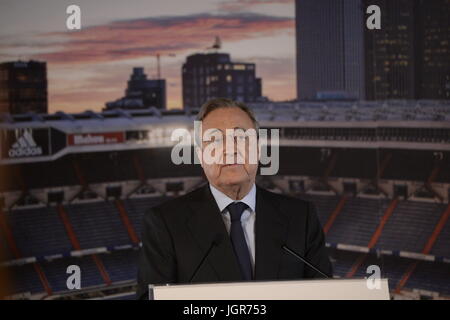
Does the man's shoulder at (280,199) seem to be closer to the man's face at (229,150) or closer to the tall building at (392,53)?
the man's face at (229,150)

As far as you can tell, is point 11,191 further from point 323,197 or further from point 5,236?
point 323,197

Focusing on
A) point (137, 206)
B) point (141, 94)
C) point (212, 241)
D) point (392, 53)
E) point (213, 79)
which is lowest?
point (137, 206)

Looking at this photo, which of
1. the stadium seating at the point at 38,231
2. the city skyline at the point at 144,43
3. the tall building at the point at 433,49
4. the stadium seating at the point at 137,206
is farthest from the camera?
the stadium seating at the point at 137,206

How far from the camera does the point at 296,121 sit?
19.4 feet

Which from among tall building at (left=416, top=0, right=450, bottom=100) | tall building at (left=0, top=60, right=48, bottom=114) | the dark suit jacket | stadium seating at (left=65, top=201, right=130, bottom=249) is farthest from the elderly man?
stadium seating at (left=65, top=201, right=130, bottom=249)

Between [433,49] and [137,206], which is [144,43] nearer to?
[137,206]

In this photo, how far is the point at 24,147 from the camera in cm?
541

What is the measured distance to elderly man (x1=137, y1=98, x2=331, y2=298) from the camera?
5.32ft

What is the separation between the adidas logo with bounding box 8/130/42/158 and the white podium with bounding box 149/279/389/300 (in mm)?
4514

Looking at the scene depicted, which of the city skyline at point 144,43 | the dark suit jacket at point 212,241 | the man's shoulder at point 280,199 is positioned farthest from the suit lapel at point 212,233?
the city skyline at point 144,43

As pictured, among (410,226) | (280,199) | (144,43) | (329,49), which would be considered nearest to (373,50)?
(329,49)

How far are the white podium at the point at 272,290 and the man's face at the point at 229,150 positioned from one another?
20.3 inches

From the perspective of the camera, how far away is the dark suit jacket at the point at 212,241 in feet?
5.29

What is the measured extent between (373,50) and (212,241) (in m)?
4.33
